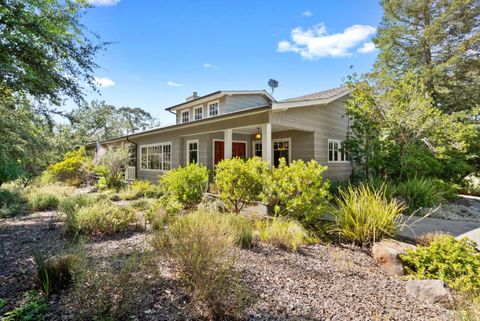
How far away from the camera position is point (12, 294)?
2.71m

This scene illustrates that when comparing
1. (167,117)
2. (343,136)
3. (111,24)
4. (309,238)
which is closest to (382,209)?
(309,238)

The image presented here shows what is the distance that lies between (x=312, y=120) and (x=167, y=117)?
35509 mm

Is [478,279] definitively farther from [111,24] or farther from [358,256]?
[111,24]

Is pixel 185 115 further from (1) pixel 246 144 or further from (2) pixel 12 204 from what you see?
(2) pixel 12 204

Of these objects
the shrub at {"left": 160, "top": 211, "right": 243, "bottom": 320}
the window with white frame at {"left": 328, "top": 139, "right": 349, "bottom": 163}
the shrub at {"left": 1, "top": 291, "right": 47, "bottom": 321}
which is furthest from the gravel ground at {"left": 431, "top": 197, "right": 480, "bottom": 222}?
the shrub at {"left": 1, "top": 291, "right": 47, "bottom": 321}

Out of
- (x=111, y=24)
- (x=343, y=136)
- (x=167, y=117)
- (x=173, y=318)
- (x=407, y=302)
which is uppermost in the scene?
(x=167, y=117)

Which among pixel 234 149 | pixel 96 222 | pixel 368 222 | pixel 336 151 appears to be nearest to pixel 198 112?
pixel 234 149

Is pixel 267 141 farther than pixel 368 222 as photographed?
Yes

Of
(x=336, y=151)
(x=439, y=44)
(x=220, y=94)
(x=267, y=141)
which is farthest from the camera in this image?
(x=439, y=44)

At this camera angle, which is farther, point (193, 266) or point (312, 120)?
point (312, 120)

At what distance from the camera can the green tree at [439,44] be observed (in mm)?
15461

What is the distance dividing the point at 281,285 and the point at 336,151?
9412mm

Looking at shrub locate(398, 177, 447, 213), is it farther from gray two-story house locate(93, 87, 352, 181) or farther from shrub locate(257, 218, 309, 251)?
shrub locate(257, 218, 309, 251)

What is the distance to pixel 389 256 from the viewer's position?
153 inches
